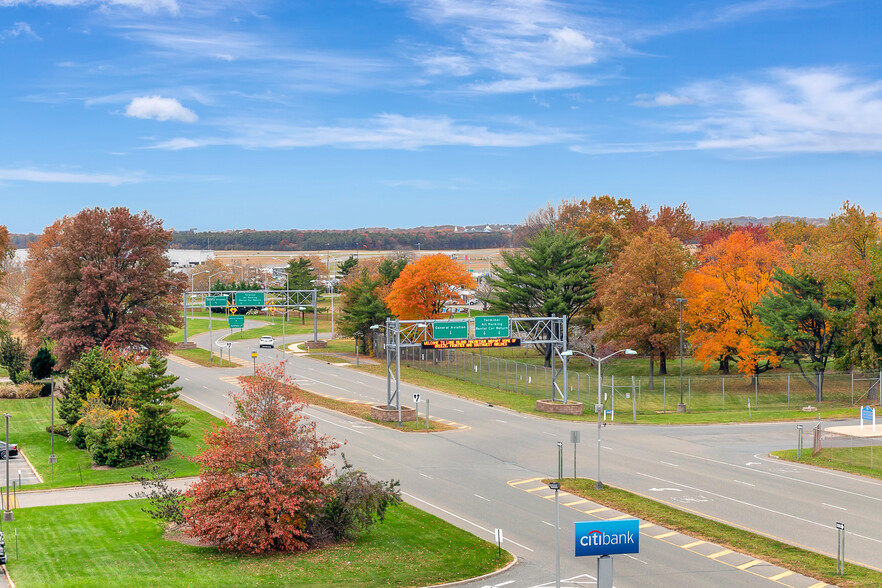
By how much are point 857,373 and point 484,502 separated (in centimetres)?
4158

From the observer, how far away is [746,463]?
43.4 meters

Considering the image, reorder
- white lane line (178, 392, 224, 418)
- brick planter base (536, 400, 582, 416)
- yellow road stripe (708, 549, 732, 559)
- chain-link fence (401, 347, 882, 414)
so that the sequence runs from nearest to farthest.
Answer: yellow road stripe (708, 549, 732, 559) → brick planter base (536, 400, 582, 416) → white lane line (178, 392, 224, 418) → chain-link fence (401, 347, 882, 414)

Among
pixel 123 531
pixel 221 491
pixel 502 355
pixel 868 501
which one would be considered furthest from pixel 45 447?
pixel 502 355

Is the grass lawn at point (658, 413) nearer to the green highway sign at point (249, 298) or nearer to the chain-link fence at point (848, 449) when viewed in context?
the chain-link fence at point (848, 449)

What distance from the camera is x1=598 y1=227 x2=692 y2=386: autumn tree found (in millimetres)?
72375

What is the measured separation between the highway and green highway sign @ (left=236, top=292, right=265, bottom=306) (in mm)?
38609

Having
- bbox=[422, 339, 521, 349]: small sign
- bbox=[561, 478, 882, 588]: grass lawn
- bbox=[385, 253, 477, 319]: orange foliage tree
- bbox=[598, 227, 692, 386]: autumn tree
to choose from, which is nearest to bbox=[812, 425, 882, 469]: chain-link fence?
bbox=[561, 478, 882, 588]: grass lawn

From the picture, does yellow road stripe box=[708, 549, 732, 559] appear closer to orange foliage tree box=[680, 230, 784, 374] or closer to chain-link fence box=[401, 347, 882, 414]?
chain-link fence box=[401, 347, 882, 414]

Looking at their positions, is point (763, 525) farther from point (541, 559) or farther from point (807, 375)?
point (807, 375)

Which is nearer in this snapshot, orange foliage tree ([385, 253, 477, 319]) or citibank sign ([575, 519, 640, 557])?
citibank sign ([575, 519, 640, 557])

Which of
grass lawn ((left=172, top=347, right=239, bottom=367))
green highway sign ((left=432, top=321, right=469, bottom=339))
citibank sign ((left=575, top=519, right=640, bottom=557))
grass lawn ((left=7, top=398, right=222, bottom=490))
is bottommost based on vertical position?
grass lawn ((left=7, top=398, right=222, bottom=490))

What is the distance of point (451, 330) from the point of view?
6072 cm

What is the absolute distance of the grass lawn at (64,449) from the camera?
42.3m

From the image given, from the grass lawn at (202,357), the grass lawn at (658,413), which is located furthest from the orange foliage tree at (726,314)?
the grass lawn at (202,357)
